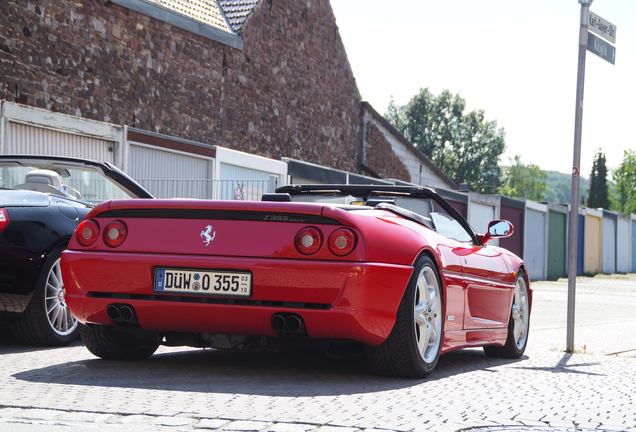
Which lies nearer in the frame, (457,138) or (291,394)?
(291,394)

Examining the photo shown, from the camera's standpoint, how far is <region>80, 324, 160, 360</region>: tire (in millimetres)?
4879

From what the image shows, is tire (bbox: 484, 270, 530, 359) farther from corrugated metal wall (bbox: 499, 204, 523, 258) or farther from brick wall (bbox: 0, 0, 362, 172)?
corrugated metal wall (bbox: 499, 204, 523, 258)

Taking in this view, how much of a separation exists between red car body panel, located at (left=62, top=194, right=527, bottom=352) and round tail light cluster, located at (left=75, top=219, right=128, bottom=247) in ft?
0.11

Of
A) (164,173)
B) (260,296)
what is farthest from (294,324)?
(164,173)

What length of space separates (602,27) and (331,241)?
16.4 feet

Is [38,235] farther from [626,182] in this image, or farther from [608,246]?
[626,182]

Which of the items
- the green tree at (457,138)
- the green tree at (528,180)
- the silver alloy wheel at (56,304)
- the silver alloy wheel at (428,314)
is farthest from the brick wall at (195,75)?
the green tree at (528,180)

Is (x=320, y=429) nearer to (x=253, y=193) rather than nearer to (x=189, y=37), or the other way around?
(x=253, y=193)

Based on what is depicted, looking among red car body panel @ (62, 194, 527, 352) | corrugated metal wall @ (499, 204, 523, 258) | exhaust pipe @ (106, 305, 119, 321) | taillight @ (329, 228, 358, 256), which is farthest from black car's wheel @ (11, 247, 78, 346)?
corrugated metal wall @ (499, 204, 523, 258)

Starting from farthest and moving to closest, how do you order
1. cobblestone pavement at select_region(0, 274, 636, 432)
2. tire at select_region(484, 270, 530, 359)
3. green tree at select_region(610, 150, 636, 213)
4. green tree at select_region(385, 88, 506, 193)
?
green tree at select_region(385, 88, 506, 193)
green tree at select_region(610, 150, 636, 213)
tire at select_region(484, 270, 530, 359)
cobblestone pavement at select_region(0, 274, 636, 432)

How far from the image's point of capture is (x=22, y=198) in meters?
5.88

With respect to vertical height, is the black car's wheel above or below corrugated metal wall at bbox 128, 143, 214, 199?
below

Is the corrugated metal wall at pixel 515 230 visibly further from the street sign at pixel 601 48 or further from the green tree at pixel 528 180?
the green tree at pixel 528 180

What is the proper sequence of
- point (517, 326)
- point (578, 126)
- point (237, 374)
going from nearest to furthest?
point (237, 374)
point (517, 326)
point (578, 126)
